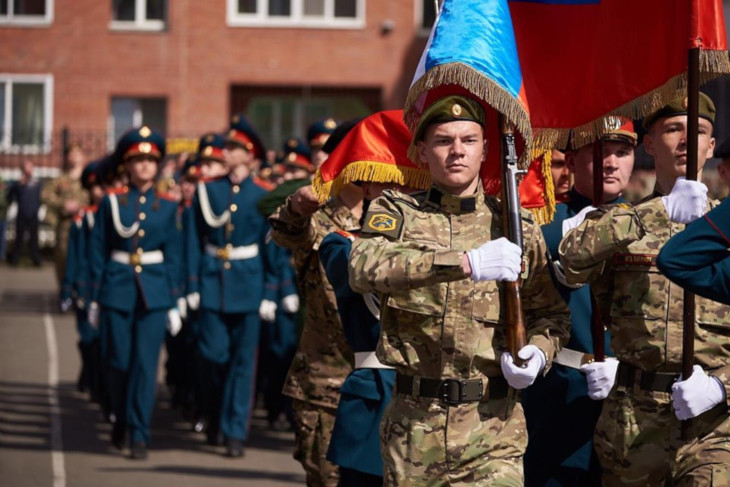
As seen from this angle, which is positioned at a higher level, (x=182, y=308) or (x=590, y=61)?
(x=590, y=61)

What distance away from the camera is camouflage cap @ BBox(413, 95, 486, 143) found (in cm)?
526

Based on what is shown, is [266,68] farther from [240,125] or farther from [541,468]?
[541,468]

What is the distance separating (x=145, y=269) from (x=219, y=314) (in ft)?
2.31

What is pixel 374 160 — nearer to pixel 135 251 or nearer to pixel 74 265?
pixel 135 251

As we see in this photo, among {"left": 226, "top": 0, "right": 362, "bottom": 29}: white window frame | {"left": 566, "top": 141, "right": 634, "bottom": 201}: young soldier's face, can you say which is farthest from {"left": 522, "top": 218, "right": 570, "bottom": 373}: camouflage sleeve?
{"left": 226, "top": 0, "right": 362, "bottom": 29}: white window frame

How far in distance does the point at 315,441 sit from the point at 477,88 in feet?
8.68

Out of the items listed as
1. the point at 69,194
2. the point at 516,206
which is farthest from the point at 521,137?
the point at 69,194

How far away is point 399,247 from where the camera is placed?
16.9ft

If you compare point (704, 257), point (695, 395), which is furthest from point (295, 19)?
point (704, 257)

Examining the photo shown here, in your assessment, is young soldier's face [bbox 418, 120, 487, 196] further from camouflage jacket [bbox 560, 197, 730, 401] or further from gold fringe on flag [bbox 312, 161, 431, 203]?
gold fringe on flag [bbox 312, 161, 431, 203]

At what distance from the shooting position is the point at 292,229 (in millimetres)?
6980

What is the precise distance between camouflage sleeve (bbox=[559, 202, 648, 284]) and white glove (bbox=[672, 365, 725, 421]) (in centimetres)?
53

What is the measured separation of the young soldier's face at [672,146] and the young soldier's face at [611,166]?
1.22ft

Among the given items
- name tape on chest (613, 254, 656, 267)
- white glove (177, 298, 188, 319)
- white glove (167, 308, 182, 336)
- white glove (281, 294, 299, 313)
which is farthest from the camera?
white glove (177, 298, 188, 319)
